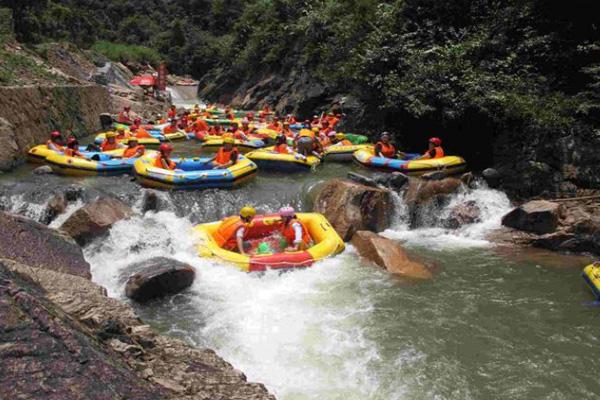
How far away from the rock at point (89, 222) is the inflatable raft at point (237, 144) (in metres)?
7.13

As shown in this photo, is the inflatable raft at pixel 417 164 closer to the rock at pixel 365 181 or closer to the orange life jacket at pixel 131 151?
the rock at pixel 365 181

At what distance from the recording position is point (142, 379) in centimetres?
292

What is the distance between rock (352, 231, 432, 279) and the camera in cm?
782

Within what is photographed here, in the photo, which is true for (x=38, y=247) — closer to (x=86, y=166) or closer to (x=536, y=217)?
(x=86, y=166)

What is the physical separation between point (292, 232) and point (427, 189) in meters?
3.72

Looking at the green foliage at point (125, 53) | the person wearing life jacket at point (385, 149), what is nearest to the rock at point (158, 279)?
the person wearing life jacket at point (385, 149)

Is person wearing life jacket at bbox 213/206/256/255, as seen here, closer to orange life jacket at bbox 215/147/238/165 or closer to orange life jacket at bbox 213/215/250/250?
orange life jacket at bbox 213/215/250/250

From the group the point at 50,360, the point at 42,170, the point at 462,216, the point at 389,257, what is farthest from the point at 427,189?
the point at 50,360

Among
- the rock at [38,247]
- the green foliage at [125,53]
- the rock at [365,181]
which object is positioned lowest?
the rock at [365,181]

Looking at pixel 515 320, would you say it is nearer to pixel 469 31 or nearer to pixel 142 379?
pixel 142 379

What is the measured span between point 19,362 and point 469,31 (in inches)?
561

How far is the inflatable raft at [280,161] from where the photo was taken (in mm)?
12820

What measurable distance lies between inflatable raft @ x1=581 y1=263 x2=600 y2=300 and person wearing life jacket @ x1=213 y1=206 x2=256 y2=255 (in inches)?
191

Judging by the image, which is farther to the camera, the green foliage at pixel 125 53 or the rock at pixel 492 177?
the green foliage at pixel 125 53
